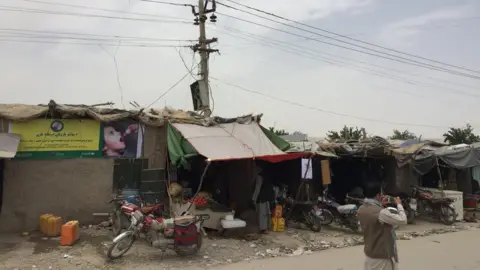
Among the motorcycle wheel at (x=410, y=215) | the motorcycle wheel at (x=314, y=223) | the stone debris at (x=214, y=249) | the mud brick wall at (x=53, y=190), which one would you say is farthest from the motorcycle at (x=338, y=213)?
the mud brick wall at (x=53, y=190)

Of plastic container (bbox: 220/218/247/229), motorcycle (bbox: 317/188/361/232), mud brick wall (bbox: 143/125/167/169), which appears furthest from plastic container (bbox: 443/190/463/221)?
mud brick wall (bbox: 143/125/167/169)

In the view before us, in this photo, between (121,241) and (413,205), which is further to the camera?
(413,205)

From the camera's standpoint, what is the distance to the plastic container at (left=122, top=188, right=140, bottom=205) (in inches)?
405

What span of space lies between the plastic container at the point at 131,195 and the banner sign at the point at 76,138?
0.97 metres

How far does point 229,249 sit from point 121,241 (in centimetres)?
244

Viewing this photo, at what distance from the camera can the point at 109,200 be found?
1080 cm

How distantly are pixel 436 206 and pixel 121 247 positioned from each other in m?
11.0

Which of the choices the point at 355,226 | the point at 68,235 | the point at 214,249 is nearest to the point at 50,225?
the point at 68,235

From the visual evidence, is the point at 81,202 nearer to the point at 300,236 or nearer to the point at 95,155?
the point at 95,155

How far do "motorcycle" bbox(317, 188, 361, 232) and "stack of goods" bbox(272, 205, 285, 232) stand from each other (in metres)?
1.14

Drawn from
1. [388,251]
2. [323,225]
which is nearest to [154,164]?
[323,225]

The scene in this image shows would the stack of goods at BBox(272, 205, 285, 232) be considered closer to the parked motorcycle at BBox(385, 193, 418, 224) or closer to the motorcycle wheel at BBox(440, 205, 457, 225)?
the parked motorcycle at BBox(385, 193, 418, 224)

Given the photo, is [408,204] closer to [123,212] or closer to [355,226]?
[355,226]

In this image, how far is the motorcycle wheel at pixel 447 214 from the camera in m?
13.8
